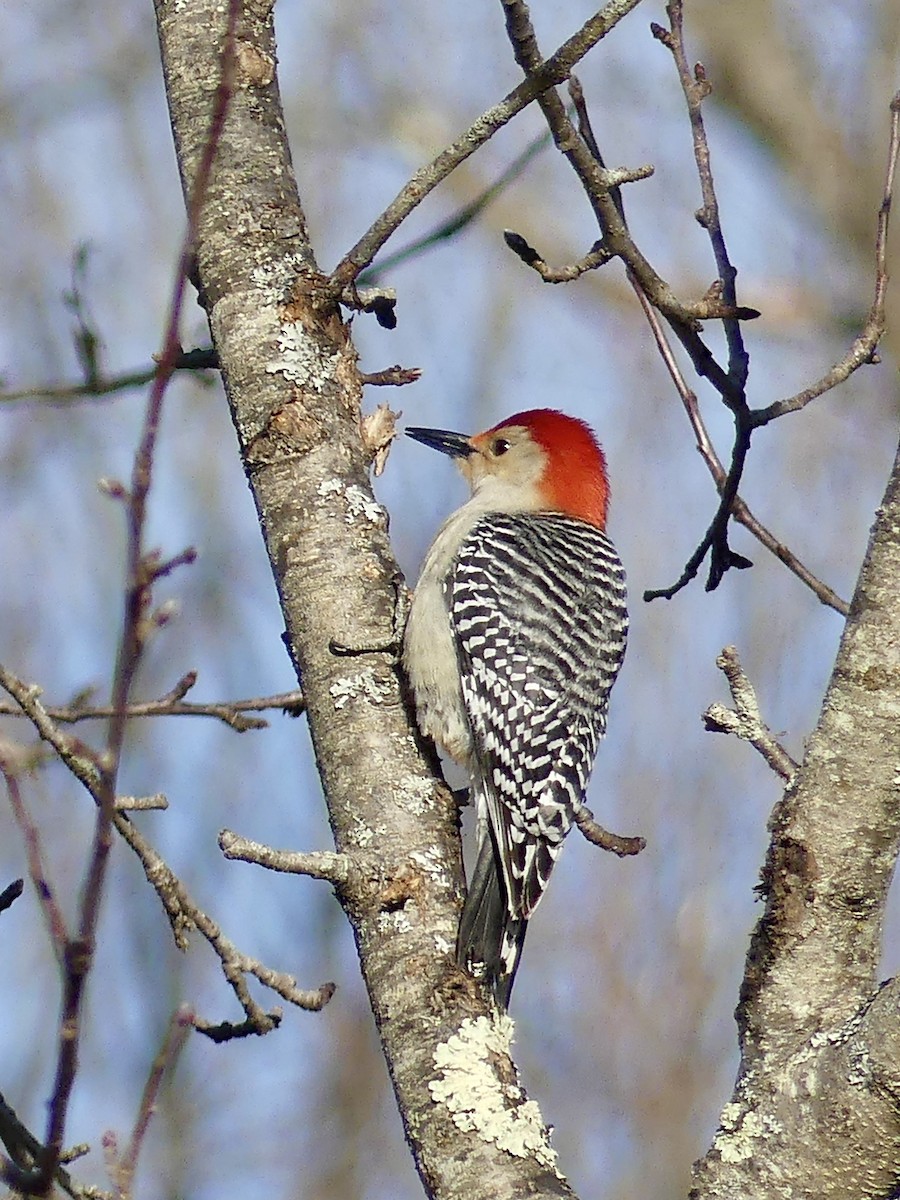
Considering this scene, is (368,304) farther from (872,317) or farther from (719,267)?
(872,317)

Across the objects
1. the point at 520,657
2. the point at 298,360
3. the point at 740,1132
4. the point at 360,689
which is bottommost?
the point at 740,1132

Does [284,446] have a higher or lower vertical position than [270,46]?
lower

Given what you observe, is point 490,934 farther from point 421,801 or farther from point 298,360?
point 298,360

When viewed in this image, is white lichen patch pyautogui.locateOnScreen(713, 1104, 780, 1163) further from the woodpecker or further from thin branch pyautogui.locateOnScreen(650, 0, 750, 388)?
thin branch pyautogui.locateOnScreen(650, 0, 750, 388)

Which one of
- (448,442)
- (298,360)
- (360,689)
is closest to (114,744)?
(360,689)

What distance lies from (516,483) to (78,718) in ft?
8.29

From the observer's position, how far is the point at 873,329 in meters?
3.36

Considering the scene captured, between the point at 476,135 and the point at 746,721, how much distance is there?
55.4 inches

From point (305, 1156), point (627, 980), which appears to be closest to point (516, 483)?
point (627, 980)

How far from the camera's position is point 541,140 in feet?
12.7

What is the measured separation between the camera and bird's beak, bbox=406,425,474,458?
5691mm

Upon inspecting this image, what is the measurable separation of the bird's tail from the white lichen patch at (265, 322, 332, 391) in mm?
1284

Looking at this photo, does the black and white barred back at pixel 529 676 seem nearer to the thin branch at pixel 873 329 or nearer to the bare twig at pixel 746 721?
the bare twig at pixel 746 721

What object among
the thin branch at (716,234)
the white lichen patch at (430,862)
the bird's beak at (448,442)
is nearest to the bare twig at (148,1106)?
the white lichen patch at (430,862)
